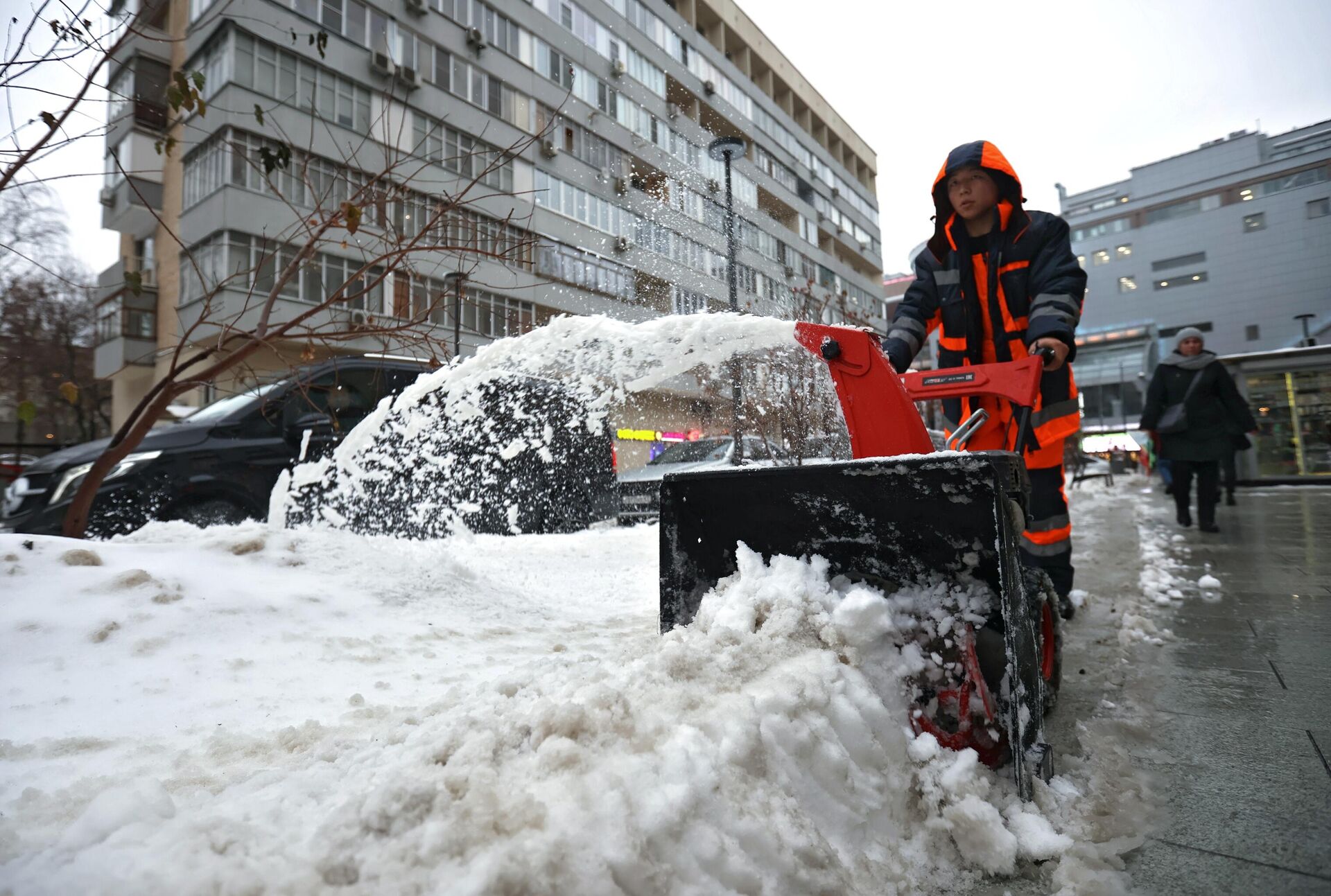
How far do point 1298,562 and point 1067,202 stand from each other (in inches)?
3162

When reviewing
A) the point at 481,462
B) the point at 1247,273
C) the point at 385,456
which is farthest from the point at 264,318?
the point at 1247,273

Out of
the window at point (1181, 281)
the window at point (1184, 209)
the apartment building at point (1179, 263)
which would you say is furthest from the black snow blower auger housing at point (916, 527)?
the window at point (1181, 281)

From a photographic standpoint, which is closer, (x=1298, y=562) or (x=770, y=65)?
(x=1298, y=562)

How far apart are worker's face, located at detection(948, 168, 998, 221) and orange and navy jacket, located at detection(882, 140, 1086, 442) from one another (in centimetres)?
3

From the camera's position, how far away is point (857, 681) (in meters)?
1.64

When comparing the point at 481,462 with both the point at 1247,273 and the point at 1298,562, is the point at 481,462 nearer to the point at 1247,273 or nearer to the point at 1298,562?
the point at 1298,562

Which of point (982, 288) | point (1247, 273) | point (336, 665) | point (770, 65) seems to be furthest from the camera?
point (1247, 273)

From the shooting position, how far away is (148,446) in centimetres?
507

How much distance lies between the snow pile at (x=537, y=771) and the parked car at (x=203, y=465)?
228 cm

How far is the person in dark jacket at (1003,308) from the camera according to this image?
305cm

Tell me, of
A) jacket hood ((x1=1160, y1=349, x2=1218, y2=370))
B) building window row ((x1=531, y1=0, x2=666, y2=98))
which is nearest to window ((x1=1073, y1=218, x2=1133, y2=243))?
building window row ((x1=531, y1=0, x2=666, y2=98))

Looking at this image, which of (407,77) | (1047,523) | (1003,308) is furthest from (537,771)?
(407,77)

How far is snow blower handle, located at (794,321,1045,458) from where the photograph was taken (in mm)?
2295

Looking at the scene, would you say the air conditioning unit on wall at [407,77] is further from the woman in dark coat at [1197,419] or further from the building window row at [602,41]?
the woman in dark coat at [1197,419]
